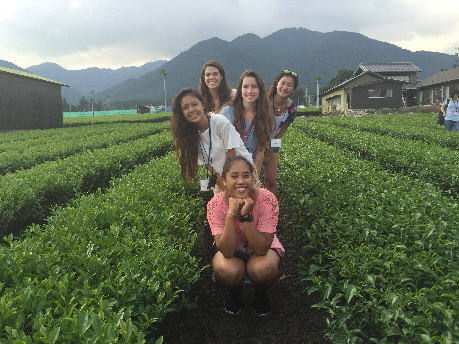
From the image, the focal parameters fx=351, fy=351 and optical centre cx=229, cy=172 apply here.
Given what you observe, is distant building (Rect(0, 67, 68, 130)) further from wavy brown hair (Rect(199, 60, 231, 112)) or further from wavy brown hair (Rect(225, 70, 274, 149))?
wavy brown hair (Rect(225, 70, 274, 149))

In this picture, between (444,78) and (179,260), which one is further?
(444,78)

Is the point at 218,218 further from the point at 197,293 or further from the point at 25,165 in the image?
the point at 25,165

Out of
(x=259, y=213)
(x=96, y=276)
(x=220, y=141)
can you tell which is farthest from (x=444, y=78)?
(x=96, y=276)

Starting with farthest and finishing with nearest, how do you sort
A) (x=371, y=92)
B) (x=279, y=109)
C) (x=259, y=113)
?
(x=371, y=92)
(x=279, y=109)
(x=259, y=113)

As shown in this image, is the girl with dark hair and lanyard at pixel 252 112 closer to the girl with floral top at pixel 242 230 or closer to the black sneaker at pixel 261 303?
the girl with floral top at pixel 242 230

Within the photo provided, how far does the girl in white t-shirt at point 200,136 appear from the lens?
3.62 metres

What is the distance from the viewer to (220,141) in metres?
3.83

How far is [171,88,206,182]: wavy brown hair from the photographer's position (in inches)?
144

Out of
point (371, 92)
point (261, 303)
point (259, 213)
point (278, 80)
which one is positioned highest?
point (371, 92)

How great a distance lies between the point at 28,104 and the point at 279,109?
27.5 meters

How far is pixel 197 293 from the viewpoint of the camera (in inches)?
144

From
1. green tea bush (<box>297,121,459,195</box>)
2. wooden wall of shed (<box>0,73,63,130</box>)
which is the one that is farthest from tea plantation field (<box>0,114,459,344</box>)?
wooden wall of shed (<box>0,73,63,130</box>)

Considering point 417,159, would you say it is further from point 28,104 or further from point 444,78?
point 444,78

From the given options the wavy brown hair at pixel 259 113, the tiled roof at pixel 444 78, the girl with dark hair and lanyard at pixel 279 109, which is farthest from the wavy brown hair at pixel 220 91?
the tiled roof at pixel 444 78
